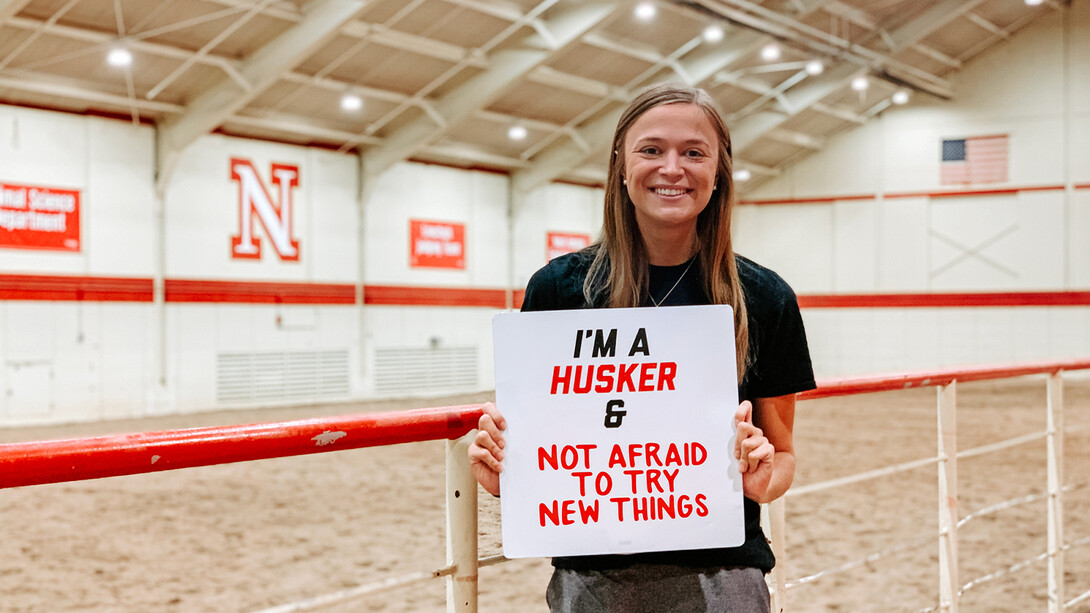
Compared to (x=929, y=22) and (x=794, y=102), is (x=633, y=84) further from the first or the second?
(x=929, y=22)

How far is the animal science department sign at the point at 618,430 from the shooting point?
128cm

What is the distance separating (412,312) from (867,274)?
1008cm

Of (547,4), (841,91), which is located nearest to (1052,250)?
(841,91)

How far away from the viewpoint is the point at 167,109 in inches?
476

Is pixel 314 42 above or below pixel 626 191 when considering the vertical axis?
above

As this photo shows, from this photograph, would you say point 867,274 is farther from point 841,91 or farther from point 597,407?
point 597,407

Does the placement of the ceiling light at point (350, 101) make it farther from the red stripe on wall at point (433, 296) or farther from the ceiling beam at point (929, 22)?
the ceiling beam at point (929, 22)

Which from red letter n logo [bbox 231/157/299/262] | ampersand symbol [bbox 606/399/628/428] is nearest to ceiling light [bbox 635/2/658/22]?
red letter n logo [bbox 231/157/299/262]

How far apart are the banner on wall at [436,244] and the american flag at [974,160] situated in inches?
400

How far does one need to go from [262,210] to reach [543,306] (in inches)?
513

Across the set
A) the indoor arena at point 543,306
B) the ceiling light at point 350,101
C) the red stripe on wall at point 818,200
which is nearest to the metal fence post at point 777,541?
the indoor arena at point 543,306

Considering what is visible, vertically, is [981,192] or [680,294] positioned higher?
[981,192]

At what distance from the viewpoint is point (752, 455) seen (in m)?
1.24

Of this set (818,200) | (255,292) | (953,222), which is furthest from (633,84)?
(953,222)
